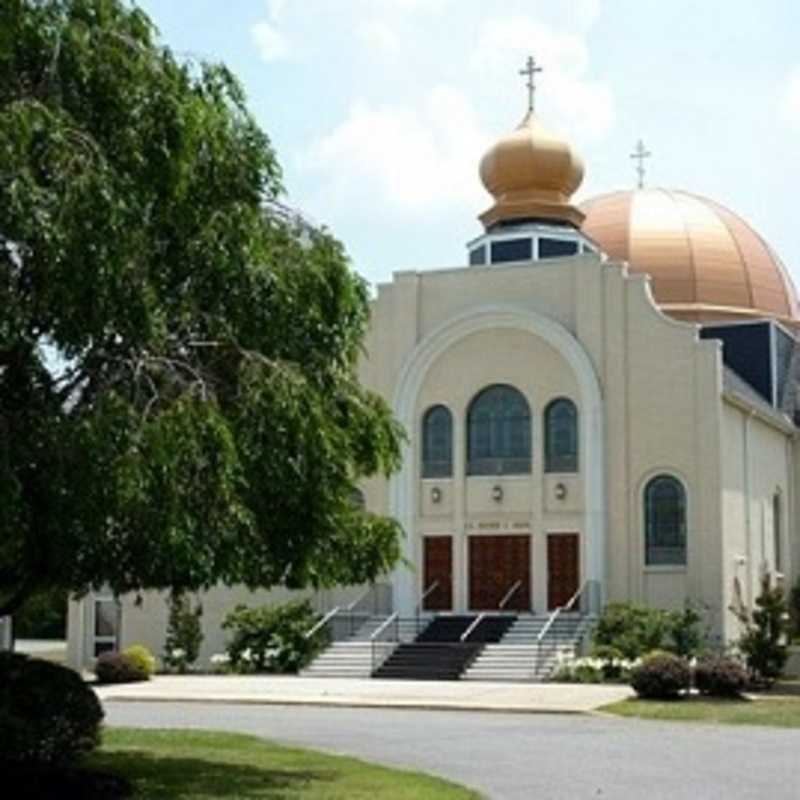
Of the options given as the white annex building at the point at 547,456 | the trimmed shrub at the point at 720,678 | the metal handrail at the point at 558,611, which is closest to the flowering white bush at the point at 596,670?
the metal handrail at the point at 558,611

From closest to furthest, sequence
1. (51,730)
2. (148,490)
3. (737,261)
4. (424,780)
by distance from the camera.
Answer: (148,490) → (51,730) → (424,780) → (737,261)

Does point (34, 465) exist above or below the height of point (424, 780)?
above

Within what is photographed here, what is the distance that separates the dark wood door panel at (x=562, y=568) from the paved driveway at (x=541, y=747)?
495 inches

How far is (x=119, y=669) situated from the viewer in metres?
35.8

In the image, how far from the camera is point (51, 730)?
15250mm

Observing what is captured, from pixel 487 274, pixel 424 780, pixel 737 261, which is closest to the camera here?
pixel 424 780

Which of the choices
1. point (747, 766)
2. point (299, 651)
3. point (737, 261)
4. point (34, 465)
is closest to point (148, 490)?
point (34, 465)

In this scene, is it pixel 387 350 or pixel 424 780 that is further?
pixel 387 350

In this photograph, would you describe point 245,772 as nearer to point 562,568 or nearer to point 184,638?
point 562,568

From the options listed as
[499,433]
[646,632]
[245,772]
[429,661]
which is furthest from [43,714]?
[499,433]

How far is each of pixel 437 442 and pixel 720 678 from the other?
555 inches

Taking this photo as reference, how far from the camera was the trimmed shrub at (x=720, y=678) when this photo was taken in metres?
30.1

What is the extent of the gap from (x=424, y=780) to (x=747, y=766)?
451 cm

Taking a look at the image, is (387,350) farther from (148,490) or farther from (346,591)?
(148,490)
